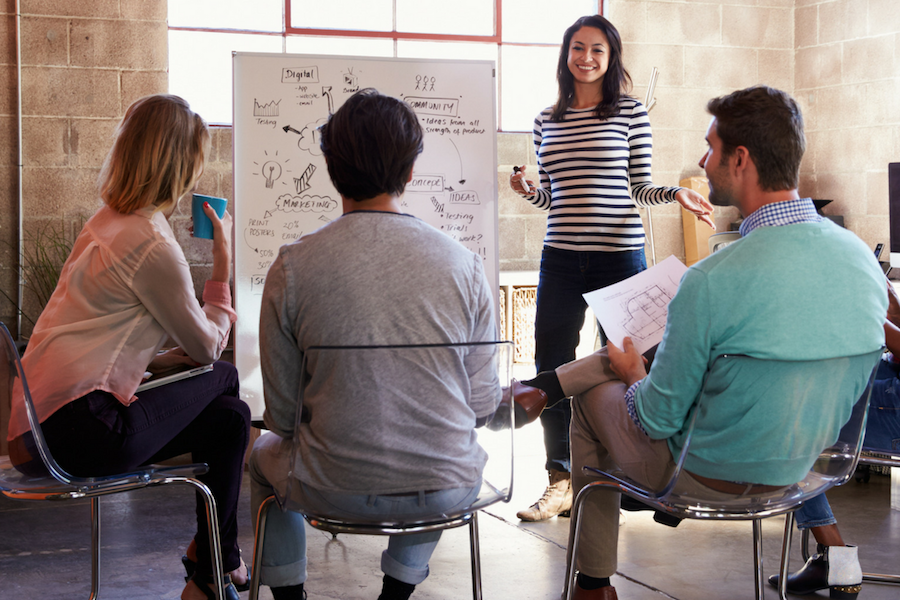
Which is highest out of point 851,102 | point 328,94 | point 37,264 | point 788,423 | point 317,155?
point 851,102

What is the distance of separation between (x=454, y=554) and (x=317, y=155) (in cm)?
152

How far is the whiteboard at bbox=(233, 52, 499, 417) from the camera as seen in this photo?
3082 mm

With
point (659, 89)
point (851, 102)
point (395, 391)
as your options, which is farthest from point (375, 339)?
point (851, 102)

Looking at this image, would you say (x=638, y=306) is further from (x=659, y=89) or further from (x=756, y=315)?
(x=659, y=89)

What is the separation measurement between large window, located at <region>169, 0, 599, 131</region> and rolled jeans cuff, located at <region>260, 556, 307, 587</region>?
2867mm

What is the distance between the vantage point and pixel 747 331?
1446 millimetres

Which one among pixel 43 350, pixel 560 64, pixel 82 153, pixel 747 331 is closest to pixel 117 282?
pixel 43 350

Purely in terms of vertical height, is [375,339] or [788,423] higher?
[375,339]

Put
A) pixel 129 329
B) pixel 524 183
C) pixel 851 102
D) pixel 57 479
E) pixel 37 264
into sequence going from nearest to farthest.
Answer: pixel 57 479
pixel 129 329
pixel 524 183
pixel 37 264
pixel 851 102

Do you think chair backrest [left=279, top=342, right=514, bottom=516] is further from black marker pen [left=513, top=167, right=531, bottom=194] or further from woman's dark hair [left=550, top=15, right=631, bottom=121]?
woman's dark hair [left=550, top=15, right=631, bottom=121]

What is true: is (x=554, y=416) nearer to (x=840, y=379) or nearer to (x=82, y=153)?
(x=840, y=379)

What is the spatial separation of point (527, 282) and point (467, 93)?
1.63 meters

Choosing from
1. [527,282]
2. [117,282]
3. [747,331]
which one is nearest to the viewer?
[747,331]

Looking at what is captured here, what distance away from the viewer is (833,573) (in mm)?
2172
